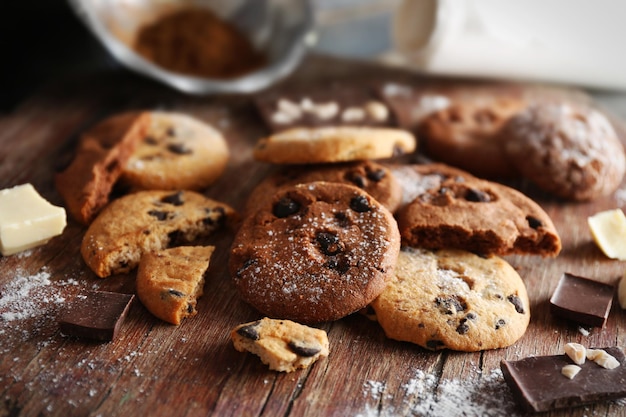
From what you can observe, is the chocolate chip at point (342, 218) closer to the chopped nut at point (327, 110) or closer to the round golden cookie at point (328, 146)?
the round golden cookie at point (328, 146)

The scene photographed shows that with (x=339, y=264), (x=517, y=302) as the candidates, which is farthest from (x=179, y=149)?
(x=517, y=302)

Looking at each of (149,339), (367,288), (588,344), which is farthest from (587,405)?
(149,339)

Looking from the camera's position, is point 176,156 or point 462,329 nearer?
point 462,329

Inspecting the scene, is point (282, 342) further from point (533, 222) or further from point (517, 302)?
point (533, 222)

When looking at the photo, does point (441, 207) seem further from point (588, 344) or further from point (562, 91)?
point (562, 91)

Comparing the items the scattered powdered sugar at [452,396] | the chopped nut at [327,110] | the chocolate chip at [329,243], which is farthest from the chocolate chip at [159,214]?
the chopped nut at [327,110]
